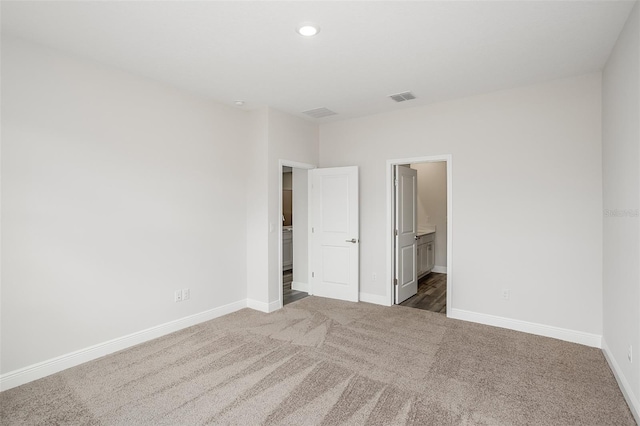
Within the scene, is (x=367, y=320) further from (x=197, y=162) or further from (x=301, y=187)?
(x=197, y=162)

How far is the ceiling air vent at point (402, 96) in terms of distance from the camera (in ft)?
13.0

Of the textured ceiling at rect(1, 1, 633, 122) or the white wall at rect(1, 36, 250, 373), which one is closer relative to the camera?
the textured ceiling at rect(1, 1, 633, 122)

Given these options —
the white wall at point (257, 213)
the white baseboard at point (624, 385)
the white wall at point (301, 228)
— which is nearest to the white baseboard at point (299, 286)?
the white wall at point (301, 228)

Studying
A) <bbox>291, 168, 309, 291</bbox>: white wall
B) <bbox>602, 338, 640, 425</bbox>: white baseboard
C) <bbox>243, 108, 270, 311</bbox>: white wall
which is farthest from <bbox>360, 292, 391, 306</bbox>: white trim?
<bbox>602, 338, 640, 425</bbox>: white baseboard

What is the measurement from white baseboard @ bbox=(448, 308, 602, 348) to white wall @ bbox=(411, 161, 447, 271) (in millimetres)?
2977

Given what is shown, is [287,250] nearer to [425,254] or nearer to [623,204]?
[425,254]

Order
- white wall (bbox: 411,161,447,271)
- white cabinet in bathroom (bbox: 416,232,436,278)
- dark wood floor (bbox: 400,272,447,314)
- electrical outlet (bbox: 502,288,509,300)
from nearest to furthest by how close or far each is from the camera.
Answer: electrical outlet (bbox: 502,288,509,300), dark wood floor (bbox: 400,272,447,314), white cabinet in bathroom (bbox: 416,232,436,278), white wall (bbox: 411,161,447,271)

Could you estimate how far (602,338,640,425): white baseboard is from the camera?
7.22 feet

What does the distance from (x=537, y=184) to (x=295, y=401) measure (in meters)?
3.26

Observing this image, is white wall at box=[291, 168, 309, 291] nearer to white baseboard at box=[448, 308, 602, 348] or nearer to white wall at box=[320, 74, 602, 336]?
white wall at box=[320, 74, 602, 336]

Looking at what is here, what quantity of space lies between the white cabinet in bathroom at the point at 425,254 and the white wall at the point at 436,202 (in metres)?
0.16

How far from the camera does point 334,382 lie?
2.64m

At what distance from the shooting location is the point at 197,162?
3.98m

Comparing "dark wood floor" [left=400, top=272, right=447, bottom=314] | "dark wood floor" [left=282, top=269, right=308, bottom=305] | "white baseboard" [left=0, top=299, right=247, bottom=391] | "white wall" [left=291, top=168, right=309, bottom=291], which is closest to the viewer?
"white baseboard" [left=0, top=299, right=247, bottom=391]
